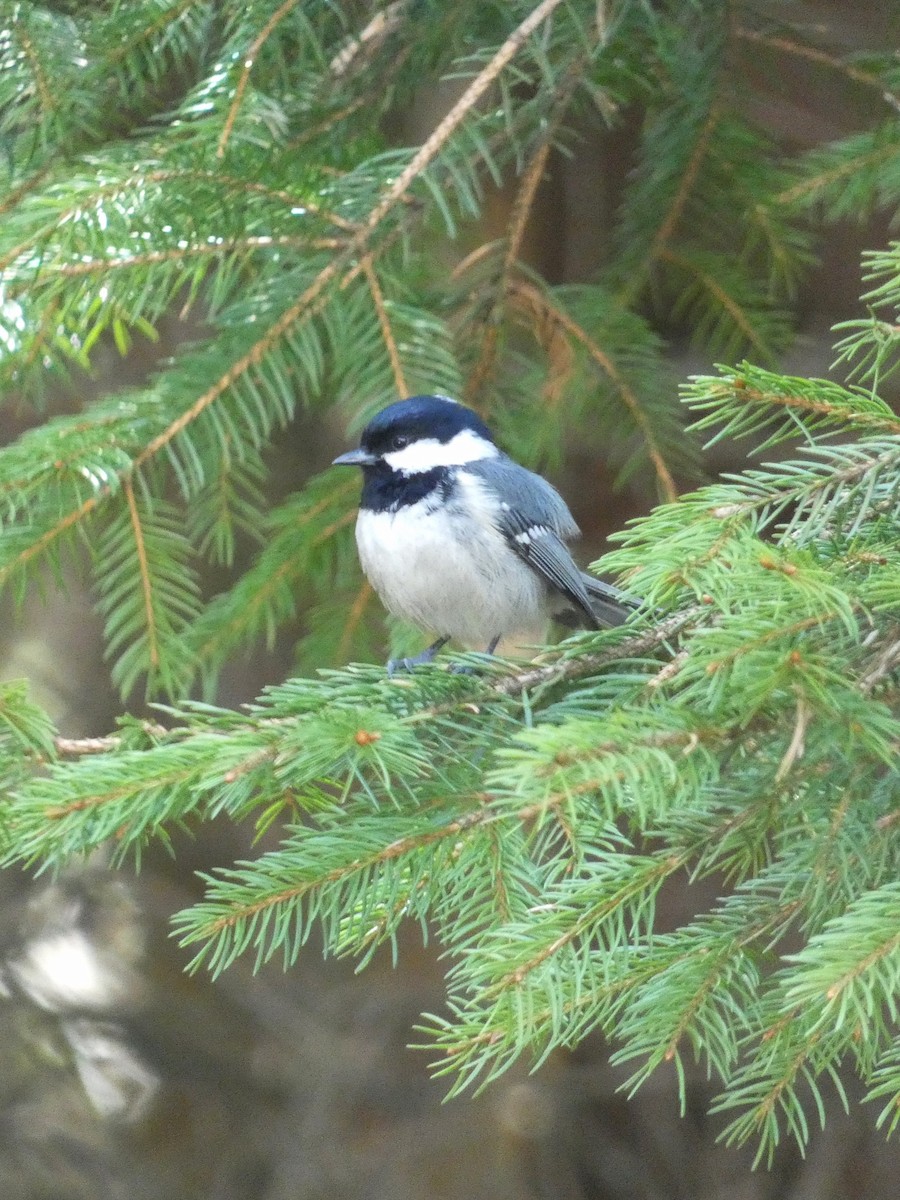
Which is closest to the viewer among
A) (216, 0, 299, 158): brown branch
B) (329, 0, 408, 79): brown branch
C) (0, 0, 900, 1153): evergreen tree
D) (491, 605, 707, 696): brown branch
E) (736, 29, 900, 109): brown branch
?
(0, 0, 900, 1153): evergreen tree

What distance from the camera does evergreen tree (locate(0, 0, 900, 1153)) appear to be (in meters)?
0.60

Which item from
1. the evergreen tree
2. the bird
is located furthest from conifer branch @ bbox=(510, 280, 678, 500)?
the bird

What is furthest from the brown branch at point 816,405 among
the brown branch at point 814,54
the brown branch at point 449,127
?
the brown branch at point 814,54

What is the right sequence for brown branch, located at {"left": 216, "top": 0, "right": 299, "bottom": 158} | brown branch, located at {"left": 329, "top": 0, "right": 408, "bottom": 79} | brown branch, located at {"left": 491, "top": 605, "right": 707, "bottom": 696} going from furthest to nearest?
brown branch, located at {"left": 329, "top": 0, "right": 408, "bottom": 79} < brown branch, located at {"left": 216, "top": 0, "right": 299, "bottom": 158} < brown branch, located at {"left": 491, "top": 605, "right": 707, "bottom": 696}

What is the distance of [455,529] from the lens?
4.17ft

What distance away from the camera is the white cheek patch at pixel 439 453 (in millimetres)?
1267

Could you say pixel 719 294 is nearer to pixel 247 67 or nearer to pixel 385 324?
pixel 385 324

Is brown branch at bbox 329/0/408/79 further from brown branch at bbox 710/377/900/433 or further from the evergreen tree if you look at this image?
brown branch at bbox 710/377/900/433

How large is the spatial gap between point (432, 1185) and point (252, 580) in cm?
98

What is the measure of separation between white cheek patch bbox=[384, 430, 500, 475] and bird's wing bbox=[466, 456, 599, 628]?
0.07 ft

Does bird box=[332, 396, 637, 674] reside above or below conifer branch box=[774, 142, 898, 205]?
below

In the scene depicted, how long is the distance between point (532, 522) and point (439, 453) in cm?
13

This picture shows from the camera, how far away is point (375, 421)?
121 cm

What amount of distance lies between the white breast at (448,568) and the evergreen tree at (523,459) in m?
0.12
